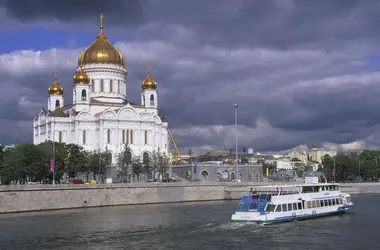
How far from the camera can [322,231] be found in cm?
5219

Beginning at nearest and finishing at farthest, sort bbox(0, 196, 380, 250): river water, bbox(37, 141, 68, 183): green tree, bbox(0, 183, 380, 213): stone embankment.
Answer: bbox(0, 196, 380, 250): river water → bbox(0, 183, 380, 213): stone embankment → bbox(37, 141, 68, 183): green tree

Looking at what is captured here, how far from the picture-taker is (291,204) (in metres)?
60.4

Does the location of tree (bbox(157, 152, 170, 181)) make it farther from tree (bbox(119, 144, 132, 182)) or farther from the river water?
the river water

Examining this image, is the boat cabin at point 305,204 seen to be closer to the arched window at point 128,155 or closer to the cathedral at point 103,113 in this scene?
the arched window at point 128,155

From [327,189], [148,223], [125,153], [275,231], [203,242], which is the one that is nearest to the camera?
[203,242]

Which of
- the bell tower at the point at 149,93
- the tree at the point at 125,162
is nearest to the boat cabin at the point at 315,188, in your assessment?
the tree at the point at 125,162

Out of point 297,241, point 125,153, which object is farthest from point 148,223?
point 125,153

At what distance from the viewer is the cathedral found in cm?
11519

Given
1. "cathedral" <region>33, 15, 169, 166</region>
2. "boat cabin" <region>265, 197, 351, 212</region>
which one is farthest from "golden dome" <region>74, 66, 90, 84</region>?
"boat cabin" <region>265, 197, 351, 212</region>

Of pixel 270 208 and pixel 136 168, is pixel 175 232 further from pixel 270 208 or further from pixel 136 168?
pixel 136 168

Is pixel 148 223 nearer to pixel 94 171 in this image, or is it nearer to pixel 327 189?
pixel 327 189

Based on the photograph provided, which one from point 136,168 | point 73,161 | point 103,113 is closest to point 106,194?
point 73,161

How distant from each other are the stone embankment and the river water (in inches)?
167

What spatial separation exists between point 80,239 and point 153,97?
262 ft
